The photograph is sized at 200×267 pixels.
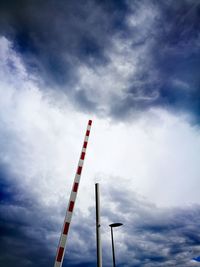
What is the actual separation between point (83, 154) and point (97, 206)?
1.86m

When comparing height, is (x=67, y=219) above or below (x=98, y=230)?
below

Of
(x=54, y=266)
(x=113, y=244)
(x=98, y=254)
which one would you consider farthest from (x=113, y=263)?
(x=54, y=266)

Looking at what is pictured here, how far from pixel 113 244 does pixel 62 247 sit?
1441 centimetres

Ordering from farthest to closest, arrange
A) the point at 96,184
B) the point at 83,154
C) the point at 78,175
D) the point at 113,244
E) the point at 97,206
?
the point at 113,244 → the point at 96,184 → the point at 97,206 → the point at 83,154 → the point at 78,175

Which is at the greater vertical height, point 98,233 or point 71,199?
point 98,233

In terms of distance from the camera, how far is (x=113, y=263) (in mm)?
14773

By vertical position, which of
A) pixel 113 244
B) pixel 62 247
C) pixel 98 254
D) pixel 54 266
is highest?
pixel 113 244

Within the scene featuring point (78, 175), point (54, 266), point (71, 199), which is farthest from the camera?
point (78, 175)

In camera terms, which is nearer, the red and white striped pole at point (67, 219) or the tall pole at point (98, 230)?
the red and white striped pole at point (67, 219)

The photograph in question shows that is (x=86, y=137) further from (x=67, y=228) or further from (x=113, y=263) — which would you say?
(x=113, y=263)

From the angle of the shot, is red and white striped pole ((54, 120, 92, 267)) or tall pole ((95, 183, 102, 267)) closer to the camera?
red and white striped pole ((54, 120, 92, 267))

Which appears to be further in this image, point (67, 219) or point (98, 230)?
point (98, 230)

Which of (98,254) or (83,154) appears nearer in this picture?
(83,154)

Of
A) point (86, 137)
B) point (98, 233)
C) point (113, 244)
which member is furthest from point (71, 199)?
point (113, 244)
